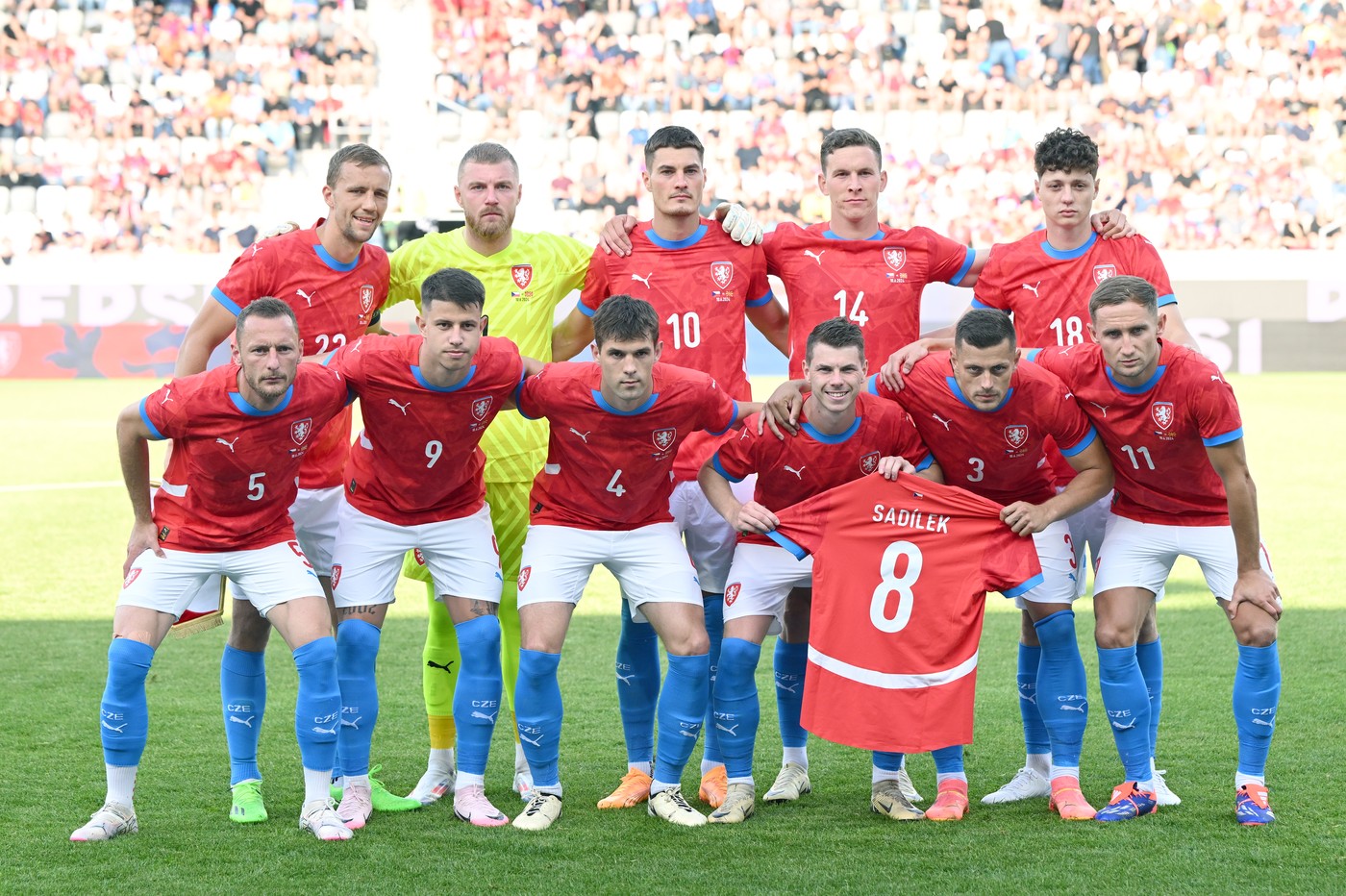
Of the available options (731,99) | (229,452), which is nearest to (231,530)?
(229,452)

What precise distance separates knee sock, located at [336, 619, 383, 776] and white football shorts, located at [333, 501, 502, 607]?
0.11 meters

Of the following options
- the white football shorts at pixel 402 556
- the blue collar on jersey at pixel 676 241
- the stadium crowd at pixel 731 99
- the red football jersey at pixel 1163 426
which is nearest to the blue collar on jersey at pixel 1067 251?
the red football jersey at pixel 1163 426

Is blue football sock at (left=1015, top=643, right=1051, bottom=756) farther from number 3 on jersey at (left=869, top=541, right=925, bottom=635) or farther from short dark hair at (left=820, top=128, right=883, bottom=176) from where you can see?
short dark hair at (left=820, top=128, right=883, bottom=176)

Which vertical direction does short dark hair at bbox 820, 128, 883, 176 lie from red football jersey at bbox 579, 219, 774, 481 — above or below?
above

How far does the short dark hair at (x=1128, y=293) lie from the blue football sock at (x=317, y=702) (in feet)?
9.02

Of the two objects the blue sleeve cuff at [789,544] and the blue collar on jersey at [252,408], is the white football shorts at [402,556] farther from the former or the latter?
the blue sleeve cuff at [789,544]

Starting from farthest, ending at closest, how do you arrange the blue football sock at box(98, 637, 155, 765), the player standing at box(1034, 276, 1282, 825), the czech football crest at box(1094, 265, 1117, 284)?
the czech football crest at box(1094, 265, 1117, 284) < the player standing at box(1034, 276, 1282, 825) < the blue football sock at box(98, 637, 155, 765)

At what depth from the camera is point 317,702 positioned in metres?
4.70

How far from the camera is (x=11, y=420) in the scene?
17016 millimetres

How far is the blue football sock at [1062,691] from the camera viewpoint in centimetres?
495

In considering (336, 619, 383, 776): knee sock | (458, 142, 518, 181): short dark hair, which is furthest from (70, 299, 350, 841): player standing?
(458, 142, 518, 181): short dark hair

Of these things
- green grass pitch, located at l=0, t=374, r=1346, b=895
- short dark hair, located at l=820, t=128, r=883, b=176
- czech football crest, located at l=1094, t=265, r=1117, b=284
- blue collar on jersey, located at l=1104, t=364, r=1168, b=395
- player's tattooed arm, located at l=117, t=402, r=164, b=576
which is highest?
short dark hair, located at l=820, t=128, r=883, b=176

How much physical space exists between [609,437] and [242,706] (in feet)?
5.20

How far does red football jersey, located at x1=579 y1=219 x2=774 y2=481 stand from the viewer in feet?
18.1
